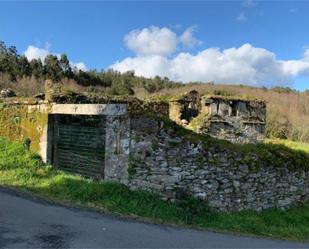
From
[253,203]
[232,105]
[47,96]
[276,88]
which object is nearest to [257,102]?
[232,105]

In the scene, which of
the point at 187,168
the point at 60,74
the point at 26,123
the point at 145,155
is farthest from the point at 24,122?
the point at 60,74

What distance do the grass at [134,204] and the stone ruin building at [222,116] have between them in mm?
10044

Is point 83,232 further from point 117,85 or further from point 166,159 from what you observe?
point 117,85

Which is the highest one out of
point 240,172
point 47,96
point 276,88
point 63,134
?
point 276,88

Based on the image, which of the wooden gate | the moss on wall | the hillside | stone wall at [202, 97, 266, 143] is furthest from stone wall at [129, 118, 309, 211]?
the hillside

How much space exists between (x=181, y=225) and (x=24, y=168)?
17.2 feet

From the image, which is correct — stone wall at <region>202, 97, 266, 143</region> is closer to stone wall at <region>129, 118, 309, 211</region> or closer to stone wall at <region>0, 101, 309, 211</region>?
stone wall at <region>0, 101, 309, 211</region>

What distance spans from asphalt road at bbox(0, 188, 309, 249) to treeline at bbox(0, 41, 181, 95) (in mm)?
31071

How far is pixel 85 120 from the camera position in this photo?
12664 mm

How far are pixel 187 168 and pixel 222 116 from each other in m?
12.0

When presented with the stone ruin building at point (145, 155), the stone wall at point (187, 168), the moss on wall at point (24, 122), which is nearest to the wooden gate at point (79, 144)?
the stone ruin building at point (145, 155)

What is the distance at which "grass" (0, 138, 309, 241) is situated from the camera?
31.4 ft

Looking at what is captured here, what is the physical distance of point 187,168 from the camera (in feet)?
35.7

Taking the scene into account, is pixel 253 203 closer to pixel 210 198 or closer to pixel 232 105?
pixel 210 198
